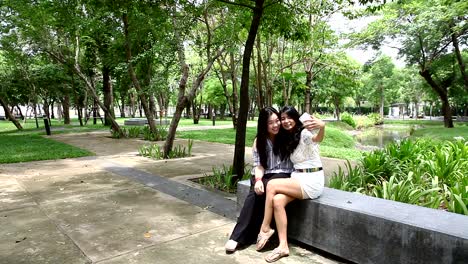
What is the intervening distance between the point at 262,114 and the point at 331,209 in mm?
1211

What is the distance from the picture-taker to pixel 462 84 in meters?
26.7

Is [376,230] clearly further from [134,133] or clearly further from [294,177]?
[134,133]

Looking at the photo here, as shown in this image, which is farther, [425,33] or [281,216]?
[425,33]

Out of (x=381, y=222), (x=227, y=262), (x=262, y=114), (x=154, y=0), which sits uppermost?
(x=154, y=0)

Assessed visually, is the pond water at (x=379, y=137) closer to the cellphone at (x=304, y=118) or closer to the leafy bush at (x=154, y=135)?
the leafy bush at (x=154, y=135)

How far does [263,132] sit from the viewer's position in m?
3.94

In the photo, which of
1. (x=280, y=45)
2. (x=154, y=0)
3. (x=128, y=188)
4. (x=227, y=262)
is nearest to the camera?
(x=227, y=262)

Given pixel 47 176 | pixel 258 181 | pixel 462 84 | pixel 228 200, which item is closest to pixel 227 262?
pixel 258 181

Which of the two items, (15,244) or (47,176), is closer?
(15,244)

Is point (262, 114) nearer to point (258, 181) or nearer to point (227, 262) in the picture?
point (258, 181)

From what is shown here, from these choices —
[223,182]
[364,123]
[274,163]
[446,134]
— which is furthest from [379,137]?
[274,163]

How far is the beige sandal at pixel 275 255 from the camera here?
342 cm

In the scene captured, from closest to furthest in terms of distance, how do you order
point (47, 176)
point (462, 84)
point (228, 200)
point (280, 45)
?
point (228, 200), point (47, 176), point (280, 45), point (462, 84)

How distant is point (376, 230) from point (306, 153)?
0.99 meters
